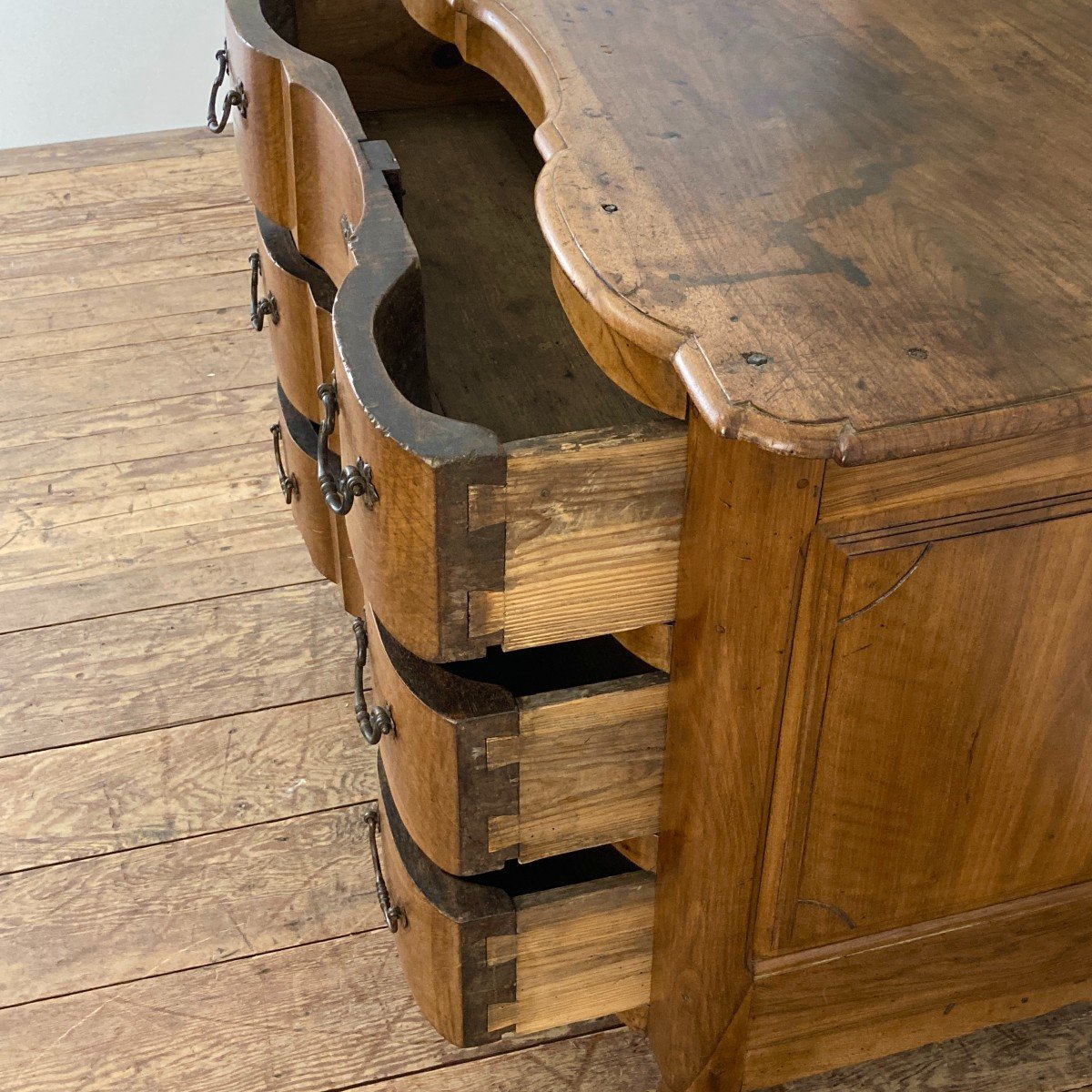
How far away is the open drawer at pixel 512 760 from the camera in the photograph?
35.5 inches

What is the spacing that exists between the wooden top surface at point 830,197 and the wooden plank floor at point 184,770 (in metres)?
0.71

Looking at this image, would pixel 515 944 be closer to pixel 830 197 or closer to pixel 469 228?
pixel 830 197

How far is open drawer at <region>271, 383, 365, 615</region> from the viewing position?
57.8 inches

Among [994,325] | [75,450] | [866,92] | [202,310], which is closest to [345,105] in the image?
[866,92]

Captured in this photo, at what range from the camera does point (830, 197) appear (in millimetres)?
879

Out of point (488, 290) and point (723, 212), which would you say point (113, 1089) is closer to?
point (488, 290)

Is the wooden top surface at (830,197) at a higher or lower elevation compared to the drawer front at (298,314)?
higher

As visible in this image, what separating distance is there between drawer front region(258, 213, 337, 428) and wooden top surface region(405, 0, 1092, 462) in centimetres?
29

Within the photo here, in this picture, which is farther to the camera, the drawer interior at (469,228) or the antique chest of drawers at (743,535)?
the drawer interior at (469,228)

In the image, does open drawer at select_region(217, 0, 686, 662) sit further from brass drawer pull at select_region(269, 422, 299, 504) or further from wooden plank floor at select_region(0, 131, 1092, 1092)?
wooden plank floor at select_region(0, 131, 1092, 1092)

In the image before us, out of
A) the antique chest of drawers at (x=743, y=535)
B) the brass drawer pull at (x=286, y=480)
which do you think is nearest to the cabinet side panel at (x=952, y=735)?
the antique chest of drawers at (x=743, y=535)

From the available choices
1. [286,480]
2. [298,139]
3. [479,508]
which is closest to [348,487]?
[479,508]

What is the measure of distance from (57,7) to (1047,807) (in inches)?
92.3

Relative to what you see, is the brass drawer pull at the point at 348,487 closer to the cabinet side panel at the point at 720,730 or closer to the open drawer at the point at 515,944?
the cabinet side panel at the point at 720,730
